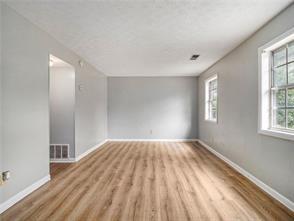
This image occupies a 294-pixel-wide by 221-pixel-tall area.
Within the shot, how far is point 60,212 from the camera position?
1.93 metres

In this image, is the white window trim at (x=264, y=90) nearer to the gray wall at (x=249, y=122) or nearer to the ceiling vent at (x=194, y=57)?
the gray wall at (x=249, y=122)

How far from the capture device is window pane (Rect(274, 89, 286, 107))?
7.52 ft

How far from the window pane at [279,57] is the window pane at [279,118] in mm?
673

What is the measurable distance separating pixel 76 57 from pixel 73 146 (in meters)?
2.03

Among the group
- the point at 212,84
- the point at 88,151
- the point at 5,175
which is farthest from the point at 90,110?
the point at 212,84

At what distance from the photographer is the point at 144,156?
429 cm

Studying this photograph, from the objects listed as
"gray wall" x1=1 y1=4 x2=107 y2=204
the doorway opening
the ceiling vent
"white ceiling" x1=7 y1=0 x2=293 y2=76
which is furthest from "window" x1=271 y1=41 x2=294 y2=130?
the doorway opening

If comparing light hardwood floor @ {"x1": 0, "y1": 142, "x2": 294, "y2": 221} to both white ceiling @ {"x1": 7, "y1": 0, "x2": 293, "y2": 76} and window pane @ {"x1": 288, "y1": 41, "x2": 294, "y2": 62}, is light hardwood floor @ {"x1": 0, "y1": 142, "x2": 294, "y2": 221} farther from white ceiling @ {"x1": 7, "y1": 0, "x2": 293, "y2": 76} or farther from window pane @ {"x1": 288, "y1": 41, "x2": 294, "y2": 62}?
white ceiling @ {"x1": 7, "y1": 0, "x2": 293, "y2": 76}

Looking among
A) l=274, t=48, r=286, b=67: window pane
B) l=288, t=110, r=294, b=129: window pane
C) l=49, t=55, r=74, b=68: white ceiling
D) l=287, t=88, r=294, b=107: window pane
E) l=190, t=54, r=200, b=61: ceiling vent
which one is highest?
l=190, t=54, r=200, b=61: ceiling vent

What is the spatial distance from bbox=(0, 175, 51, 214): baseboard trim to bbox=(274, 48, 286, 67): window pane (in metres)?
3.96

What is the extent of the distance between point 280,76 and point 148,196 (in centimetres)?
248

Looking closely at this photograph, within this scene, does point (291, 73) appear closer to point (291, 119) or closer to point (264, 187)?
point (291, 119)

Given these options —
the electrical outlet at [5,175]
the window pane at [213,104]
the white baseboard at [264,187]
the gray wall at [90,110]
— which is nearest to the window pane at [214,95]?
the window pane at [213,104]

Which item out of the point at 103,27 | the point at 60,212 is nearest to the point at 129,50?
the point at 103,27
